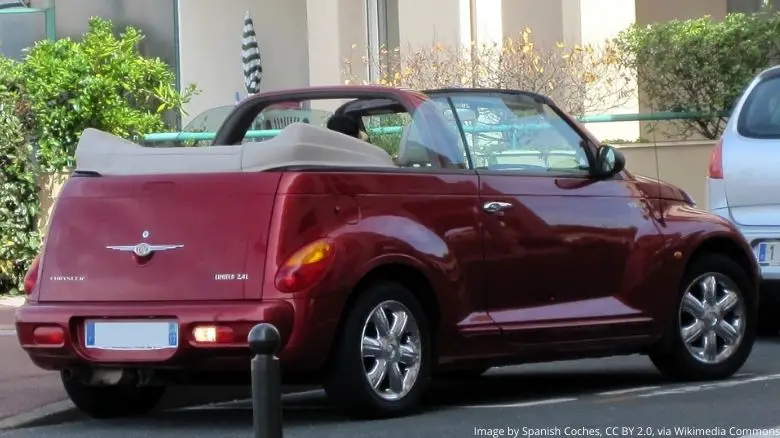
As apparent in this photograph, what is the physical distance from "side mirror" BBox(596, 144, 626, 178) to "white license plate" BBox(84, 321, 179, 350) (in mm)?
2771

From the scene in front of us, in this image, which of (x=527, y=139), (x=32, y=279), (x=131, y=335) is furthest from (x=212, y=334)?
(x=527, y=139)

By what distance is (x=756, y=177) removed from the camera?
35.8ft

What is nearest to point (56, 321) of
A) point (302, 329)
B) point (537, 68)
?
point (302, 329)

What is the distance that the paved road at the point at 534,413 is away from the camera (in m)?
7.32

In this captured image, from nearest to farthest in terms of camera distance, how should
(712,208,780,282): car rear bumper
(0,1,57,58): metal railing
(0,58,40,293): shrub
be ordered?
(712,208,780,282): car rear bumper < (0,58,40,293): shrub < (0,1,57,58): metal railing

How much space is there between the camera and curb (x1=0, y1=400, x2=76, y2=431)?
26.7 feet

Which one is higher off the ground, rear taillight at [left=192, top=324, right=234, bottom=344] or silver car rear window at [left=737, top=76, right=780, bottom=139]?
silver car rear window at [left=737, top=76, right=780, bottom=139]

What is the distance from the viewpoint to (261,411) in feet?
15.2

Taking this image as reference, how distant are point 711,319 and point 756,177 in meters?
1.96

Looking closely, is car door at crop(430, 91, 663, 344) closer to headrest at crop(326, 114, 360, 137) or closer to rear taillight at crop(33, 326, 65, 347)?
headrest at crop(326, 114, 360, 137)

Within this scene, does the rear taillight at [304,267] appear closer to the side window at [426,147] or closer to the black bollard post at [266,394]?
the side window at [426,147]

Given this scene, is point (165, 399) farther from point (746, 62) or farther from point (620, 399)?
point (746, 62)

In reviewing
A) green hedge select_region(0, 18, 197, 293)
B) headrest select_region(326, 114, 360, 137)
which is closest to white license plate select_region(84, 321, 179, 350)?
headrest select_region(326, 114, 360, 137)

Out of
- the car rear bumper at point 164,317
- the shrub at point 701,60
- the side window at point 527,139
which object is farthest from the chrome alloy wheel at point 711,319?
the shrub at point 701,60
